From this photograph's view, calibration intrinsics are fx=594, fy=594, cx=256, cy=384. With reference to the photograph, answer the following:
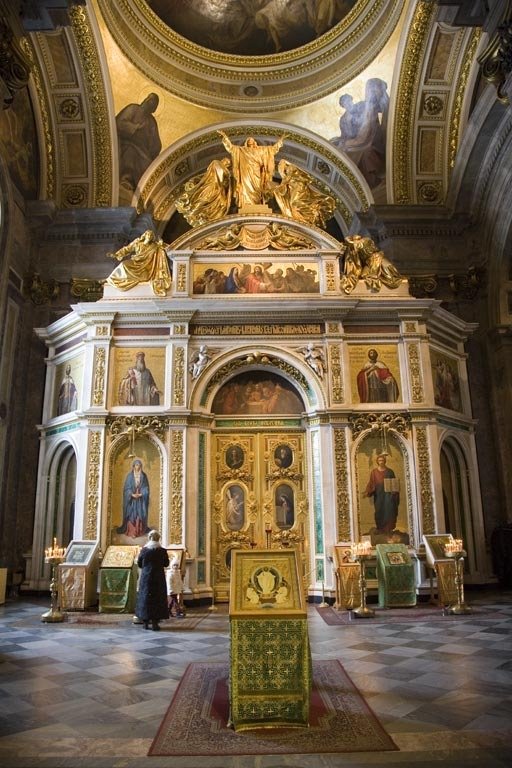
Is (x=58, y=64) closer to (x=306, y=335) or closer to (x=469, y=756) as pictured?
(x=306, y=335)

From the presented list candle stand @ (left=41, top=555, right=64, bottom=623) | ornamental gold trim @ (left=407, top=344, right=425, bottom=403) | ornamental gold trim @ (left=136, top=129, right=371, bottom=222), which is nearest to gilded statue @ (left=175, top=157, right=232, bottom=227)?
ornamental gold trim @ (left=136, top=129, right=371, bottom=222)

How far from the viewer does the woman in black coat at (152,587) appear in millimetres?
9500

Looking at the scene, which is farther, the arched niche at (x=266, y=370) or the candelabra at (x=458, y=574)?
the arched niche at (x=266, y=370)

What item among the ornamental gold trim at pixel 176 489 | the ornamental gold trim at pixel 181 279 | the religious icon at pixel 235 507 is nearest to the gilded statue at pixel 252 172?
the ornamental gold trim at pixel 181 279

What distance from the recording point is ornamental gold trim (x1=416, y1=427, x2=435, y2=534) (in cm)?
1279

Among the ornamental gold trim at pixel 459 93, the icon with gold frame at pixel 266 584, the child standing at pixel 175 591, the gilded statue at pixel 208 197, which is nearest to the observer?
the icon with gold frame at pixel 266 584

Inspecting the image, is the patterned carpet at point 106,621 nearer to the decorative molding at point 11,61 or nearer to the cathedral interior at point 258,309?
the cathedral interior at point 258,309

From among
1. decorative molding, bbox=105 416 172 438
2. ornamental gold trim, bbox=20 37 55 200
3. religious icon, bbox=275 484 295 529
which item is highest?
ornamental gold trim, bbox=20 37 55 200

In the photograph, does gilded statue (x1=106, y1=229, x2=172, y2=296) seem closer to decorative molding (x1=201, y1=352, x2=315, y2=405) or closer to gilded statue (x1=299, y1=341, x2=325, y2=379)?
decorative molding (x1=201, y1=352, x2=315, y2=405)

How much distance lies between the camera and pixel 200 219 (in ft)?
49.7

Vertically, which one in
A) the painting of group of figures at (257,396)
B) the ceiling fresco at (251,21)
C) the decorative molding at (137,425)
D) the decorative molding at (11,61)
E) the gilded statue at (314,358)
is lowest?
the decorative molding at (137,425)

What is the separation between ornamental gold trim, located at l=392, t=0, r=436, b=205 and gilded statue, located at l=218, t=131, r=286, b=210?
429cm

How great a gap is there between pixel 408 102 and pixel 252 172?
553 centimetres

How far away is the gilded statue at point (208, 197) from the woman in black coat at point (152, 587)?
8.62 meters
